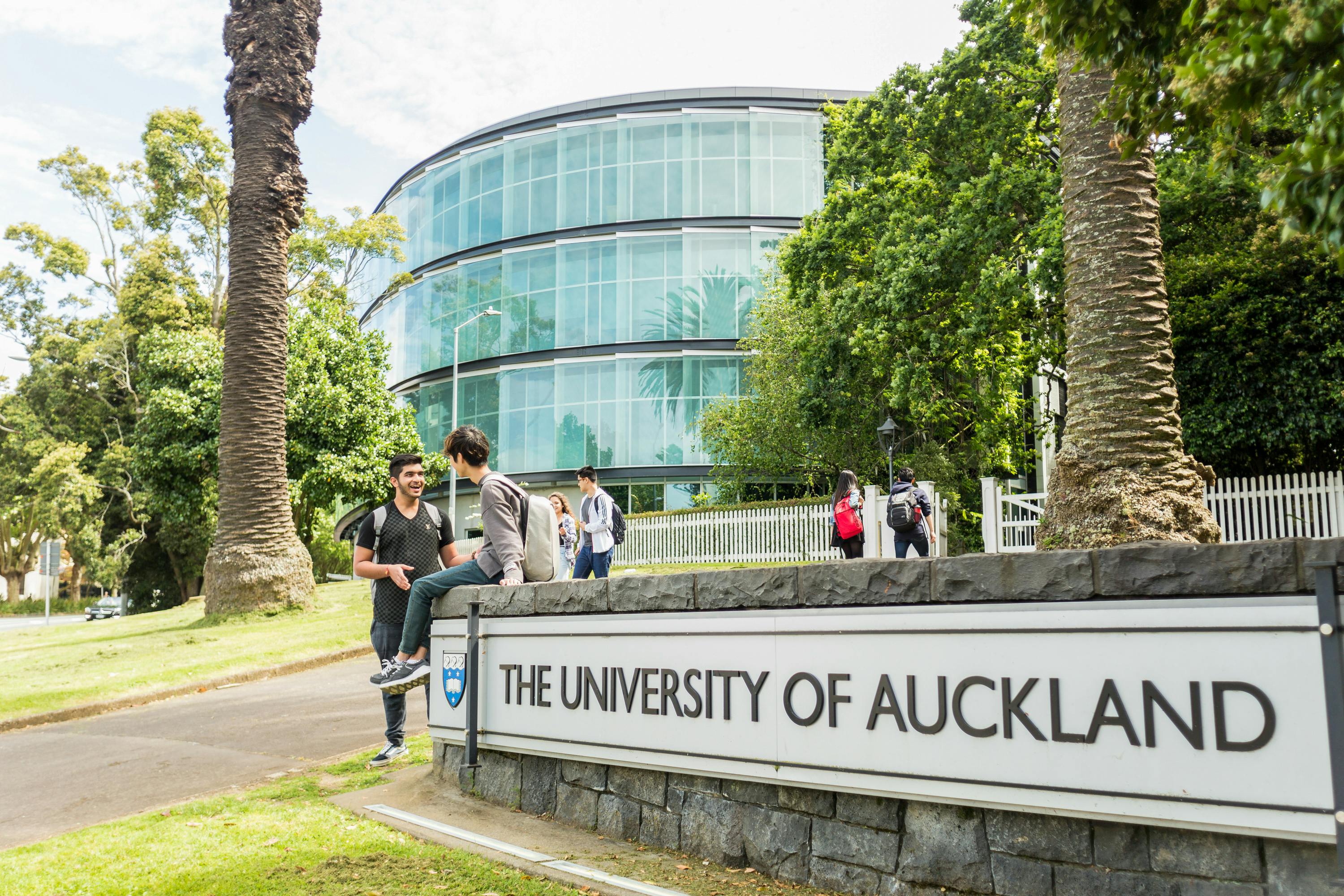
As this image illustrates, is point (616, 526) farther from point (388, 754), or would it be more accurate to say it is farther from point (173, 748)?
point (388, 754)

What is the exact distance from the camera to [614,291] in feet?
116

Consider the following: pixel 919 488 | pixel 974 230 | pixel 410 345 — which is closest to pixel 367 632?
pixel 919 488

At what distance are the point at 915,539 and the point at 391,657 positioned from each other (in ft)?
29.3

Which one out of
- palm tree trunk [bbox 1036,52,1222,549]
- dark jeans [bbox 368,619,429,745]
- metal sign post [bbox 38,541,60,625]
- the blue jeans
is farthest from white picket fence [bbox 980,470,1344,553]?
metal sign post [bbox 38,541,60,625]

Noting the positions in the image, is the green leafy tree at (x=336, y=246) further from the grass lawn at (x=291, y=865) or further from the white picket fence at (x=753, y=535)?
the grass lawn at (x=291, y=865)

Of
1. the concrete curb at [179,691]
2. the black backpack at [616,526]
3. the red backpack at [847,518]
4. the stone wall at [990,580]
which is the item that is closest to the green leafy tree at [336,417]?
the concrete curb at [179,691]

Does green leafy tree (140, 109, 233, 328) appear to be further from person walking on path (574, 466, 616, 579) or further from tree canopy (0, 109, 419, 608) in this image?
person walking on path (574, 466, 616, 579)

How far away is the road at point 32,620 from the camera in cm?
4034

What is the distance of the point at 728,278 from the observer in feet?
113

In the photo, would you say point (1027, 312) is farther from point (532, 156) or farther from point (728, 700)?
point (532, 156)

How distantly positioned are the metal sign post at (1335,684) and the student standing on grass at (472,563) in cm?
390

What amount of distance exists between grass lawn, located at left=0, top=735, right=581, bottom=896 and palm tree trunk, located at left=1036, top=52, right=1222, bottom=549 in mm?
5998

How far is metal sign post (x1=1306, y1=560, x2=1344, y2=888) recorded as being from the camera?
2.80 meters

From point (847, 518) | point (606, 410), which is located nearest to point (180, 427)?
point (606, 410)
